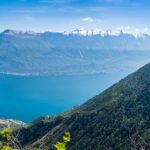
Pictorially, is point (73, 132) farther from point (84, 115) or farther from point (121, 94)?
point (121, 94)

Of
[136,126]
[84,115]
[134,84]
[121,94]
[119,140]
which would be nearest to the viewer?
[119,140]

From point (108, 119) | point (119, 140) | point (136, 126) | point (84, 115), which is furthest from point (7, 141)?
point (84, 115)

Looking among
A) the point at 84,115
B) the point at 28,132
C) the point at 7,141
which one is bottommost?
the point at 28,132

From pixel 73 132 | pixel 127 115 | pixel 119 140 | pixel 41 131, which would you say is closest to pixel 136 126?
pixel 119 140

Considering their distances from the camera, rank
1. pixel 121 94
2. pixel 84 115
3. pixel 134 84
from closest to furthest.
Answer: pixel 84 115 < pixel 121 94 < pixel 134 84

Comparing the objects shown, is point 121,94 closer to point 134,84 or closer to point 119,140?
point 134,84

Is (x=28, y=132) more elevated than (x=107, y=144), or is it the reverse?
(x=107, y=144)

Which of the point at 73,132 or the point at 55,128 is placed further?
the point at 55,128
